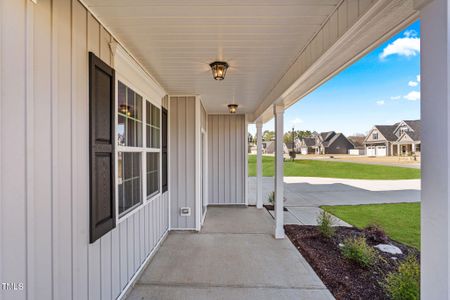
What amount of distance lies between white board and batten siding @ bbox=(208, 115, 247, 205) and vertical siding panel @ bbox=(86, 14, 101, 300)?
4.87 meters

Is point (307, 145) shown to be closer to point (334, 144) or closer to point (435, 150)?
point (334, 144)

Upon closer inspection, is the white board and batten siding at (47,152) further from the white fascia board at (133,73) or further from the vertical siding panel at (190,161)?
the vertical siding panel at (190,161)

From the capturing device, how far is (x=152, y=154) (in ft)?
11.9

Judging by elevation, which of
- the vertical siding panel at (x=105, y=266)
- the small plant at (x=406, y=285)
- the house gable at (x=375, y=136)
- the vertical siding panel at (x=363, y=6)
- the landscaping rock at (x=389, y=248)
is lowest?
the landscaping rock at (x=389, y=248)

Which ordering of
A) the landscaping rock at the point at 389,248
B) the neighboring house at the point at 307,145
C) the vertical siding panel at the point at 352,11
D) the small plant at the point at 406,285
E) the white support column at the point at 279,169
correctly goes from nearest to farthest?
1. the vertical siding panel at the point at 352,11
2. the small plant at the point at 406,285
3. the landscaping rock at the point at 389,248
4. the white support column at the point at 279,169
5. the neighboring house at the point at 307,145

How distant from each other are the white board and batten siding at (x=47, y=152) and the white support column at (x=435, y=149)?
1.89 metres

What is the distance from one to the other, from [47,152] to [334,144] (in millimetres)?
42590

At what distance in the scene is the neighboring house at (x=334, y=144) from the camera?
39.1m

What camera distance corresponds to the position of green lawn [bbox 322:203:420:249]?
4340mm

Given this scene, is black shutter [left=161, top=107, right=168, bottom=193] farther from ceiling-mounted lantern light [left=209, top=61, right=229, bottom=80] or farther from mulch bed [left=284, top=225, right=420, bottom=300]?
mulch bed [left=284, top=225, right=420, bottom=300]

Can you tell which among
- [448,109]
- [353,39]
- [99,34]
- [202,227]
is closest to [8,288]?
[99,34]

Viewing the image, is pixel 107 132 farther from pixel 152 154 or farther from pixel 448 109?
pixel 448 109

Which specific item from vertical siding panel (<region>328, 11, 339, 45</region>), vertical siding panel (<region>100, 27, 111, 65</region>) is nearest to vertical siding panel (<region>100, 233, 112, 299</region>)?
vertical siding panel (<region>100, 27, 111, 65</region>)

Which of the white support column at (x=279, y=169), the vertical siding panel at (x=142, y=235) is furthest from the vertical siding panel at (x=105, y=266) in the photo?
the white support column at (x=279, y=169)
